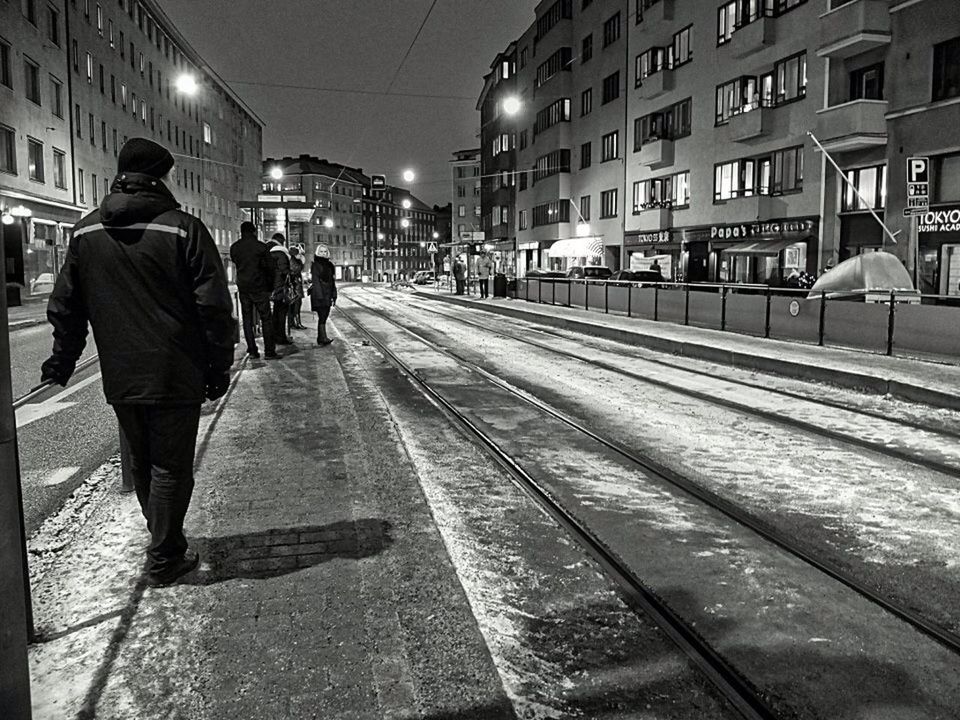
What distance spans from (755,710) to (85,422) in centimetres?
693

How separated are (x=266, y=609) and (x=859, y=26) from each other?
26647 mm

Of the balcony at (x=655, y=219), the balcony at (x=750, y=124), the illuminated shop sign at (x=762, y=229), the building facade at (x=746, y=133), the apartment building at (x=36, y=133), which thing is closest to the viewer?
the building facade at (x=746, y=133)

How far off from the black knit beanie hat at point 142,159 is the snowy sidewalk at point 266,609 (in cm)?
192

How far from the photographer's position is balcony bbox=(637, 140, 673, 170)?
123ft

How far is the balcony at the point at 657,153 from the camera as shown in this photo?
37594mm

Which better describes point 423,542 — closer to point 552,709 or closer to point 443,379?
point 552,709

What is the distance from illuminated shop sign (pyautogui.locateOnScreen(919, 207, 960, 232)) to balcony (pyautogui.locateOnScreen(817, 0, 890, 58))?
5.73 meters

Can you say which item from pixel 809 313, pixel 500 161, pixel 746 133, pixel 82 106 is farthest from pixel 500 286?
pixel 500 161

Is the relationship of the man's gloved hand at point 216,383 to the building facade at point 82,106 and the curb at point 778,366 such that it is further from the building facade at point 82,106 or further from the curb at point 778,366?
the building facade at point 82,106

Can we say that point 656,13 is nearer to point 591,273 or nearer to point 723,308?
point 591,273

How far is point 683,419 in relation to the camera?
8.13 m

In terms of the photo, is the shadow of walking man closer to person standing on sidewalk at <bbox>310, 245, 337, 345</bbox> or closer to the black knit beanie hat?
the black knit beanie hat

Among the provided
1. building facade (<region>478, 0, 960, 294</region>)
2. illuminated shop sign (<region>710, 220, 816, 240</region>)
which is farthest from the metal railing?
illuminated shop sign (<region>710, 220, 816, 240</region>)

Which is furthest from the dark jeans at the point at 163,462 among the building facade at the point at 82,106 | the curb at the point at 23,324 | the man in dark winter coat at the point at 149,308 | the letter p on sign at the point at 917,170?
the building facade at the point at 82,106
